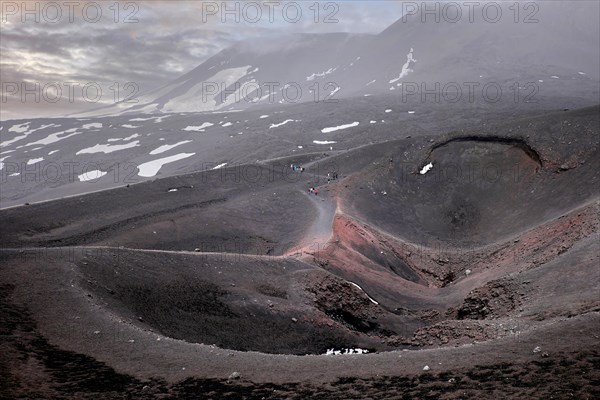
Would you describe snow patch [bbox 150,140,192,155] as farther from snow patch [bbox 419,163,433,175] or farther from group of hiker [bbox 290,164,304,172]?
snow patch [bbox 419,163,433,175]

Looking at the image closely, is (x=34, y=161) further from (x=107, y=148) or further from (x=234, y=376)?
(x=234, y=376)

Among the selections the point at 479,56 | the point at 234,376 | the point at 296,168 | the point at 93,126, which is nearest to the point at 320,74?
the point at 479,56

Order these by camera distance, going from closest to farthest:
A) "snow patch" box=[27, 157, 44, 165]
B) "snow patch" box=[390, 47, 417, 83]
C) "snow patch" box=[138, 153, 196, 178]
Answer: "snow patch" box=[138, 153, 196, 178]
"snow patch" box=[27, 157, 44, 165]
"snow patch" box=[390, 47, 417, 83]

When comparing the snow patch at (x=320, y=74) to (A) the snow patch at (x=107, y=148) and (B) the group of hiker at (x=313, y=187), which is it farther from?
(B) the group of hiker at (x=313, y=187)

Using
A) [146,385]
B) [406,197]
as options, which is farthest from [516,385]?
[406,197]

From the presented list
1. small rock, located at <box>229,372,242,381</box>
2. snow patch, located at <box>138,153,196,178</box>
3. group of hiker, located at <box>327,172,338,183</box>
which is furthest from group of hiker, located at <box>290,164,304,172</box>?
small rock, located at <box>229,372,242,381</box>

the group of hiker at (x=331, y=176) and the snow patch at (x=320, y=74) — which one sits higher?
the snow patch at (x=320, y=74)

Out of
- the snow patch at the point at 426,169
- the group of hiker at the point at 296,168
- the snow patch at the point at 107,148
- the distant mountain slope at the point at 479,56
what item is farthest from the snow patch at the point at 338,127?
the snow patch at the point at 107,148

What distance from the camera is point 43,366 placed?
11930mm

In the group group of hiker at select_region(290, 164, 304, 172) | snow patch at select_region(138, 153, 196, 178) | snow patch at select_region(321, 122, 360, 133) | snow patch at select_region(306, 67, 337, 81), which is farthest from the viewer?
snow patch at select_region(306, 67, 337, 81)

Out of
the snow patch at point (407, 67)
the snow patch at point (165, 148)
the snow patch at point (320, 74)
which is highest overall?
the snow patch at point (320, 74)

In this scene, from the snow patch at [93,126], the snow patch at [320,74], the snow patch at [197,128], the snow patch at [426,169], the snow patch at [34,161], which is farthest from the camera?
the snow patch at [320,74]

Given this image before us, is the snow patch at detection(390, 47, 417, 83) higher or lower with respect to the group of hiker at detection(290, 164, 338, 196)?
higher

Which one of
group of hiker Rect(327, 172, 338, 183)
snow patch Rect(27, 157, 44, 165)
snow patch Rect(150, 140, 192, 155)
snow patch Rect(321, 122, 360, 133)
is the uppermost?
snow patch Rect(321, 122, 360, 133)
